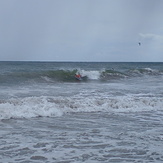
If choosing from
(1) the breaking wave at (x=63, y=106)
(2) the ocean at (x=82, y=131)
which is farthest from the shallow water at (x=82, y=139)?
(1) the breaking wave at (x=63, y=106)

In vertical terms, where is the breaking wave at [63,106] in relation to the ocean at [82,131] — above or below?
above

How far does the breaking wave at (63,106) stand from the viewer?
9867 mm

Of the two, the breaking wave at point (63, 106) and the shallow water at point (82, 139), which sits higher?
the breaking wave at point (63, 106)

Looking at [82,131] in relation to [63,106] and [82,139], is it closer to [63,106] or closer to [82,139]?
[82,139]

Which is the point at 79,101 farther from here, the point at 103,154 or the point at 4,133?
the point at 103,154

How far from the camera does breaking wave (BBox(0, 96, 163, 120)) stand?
9867 mm

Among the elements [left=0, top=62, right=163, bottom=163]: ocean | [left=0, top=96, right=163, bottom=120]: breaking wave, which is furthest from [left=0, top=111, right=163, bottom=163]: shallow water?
[left=0, top=96, right=163, bottom=120]: breaking wave

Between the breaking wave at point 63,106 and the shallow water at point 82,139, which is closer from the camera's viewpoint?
the shallow water at point 82,139

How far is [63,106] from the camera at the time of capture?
441 inches

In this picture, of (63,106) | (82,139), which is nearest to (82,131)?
(82,139)

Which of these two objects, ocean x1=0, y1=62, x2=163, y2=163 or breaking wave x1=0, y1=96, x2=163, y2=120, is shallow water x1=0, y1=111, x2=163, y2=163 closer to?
ocean x1=0, y1=62, x2=163, y2=163

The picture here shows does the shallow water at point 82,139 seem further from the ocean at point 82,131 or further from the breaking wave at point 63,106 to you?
the breaking wave at point 63,106

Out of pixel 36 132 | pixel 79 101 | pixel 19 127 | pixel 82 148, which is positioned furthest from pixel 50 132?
pixel 79 101

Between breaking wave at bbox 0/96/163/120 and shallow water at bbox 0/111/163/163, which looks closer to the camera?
shallow water at bbox 0/111/163/163
